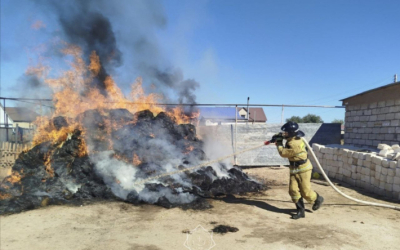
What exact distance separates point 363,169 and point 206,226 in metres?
5.44

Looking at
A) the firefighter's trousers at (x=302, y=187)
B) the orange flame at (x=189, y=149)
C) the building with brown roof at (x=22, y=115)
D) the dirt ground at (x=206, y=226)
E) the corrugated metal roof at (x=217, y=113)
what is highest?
the corrugated metal roof at (x=217, y=113)

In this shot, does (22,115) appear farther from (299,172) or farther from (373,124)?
(373,124)

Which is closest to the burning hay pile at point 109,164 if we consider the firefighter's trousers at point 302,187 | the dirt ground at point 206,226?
the dirt ground at point 206,226

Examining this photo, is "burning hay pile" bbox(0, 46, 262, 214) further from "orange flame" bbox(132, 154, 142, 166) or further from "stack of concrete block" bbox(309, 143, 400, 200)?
"stack of concrete block" bbox(309, 143, 400, 200)

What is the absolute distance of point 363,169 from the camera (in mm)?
7801

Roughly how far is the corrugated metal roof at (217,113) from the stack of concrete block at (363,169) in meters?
4.19

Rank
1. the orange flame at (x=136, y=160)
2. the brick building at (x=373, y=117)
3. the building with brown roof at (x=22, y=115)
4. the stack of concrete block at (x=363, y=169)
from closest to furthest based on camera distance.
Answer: the stack of concrete block at (x=363, y=169)
the orange flame at (x=136, y=160)
the brick building at (x=373, y=117)
the building with brown roof at (x=22, y=115)

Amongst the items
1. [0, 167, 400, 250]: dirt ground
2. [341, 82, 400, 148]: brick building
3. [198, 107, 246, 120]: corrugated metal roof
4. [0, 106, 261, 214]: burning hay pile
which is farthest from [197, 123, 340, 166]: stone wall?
[0, 167, 400, 250]: dirt ground

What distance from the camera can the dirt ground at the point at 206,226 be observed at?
4359mm

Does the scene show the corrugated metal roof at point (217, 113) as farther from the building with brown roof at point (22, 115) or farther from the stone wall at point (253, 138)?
the building with brown roof at point (22, 115)

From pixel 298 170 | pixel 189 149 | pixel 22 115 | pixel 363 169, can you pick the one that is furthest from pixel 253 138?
pixel 22 115

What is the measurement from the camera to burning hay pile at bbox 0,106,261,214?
267 inches

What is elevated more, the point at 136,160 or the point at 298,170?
the point at 298,170

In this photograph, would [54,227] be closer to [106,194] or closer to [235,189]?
[106,194]
